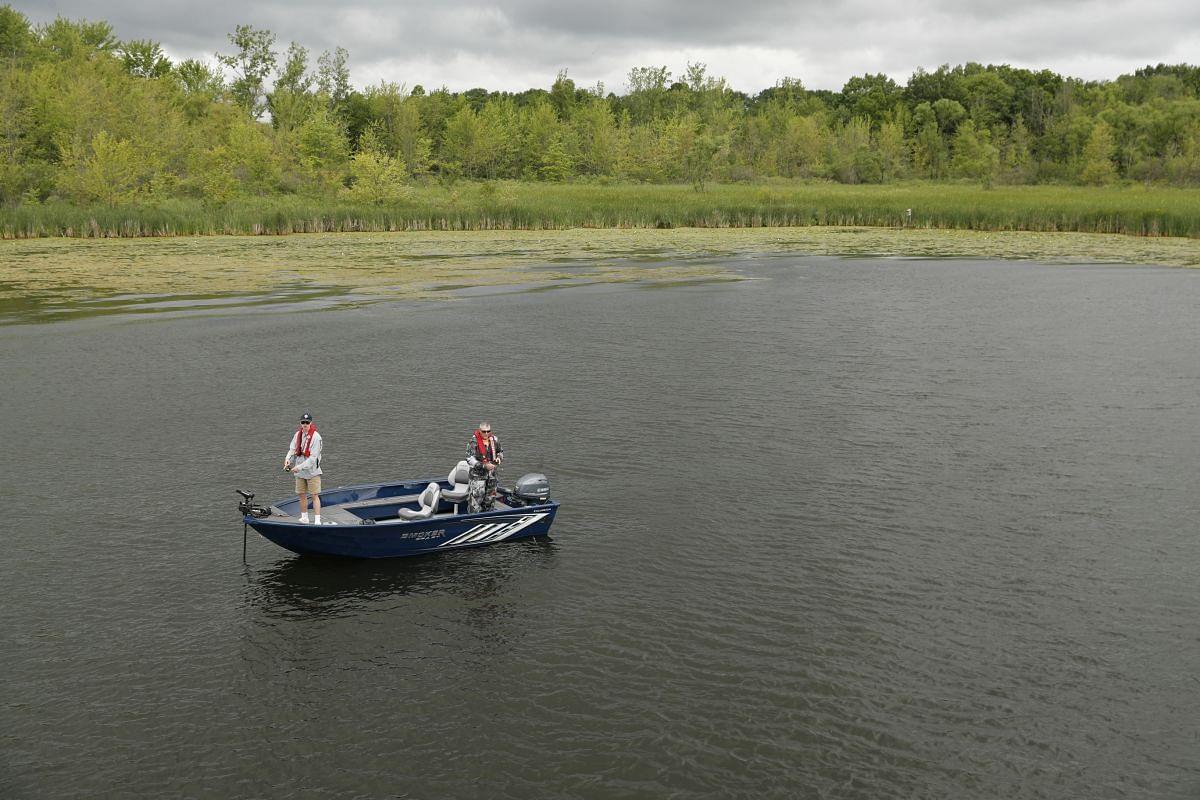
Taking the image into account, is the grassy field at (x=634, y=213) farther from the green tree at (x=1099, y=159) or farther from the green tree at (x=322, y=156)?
the green tree at (x=1099, y=159)

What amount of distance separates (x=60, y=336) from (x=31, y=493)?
2477 centimetres

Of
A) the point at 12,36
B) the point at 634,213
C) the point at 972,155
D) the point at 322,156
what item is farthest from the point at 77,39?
the point at 972,155

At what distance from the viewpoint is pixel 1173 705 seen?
1617 cm

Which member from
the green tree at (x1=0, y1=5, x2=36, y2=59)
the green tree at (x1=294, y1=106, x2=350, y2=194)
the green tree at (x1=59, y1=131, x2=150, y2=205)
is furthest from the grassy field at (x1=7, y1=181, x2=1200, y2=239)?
the green tree at (x1=0, y1=5, x2=36, y2=59)

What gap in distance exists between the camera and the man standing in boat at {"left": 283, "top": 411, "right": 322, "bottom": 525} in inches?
858

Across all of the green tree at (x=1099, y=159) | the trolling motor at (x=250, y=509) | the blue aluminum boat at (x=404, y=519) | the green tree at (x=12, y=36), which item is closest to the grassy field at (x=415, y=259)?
the blue aluminum boat at (x=404, y=519)

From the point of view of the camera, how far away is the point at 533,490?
23047 mm

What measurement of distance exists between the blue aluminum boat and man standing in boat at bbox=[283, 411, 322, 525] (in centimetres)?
48

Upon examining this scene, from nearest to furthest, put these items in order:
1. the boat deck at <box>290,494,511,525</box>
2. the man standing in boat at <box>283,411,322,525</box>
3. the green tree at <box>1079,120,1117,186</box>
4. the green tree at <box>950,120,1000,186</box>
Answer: the man standing in boat at <box>283,411,322,525</box>, the boat deck at <box>290,494,511,525</box>, the green tree at <box>1079,120,1117,186</box>, the green tree at <box>950,120,1000,186</box>

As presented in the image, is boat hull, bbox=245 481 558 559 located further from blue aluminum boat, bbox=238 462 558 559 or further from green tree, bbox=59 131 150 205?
green tree, bbox=59 131 150 205

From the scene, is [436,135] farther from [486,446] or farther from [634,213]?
[486,446]

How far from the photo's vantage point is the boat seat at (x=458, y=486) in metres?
23.2

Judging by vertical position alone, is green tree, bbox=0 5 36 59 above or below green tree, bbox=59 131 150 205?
above

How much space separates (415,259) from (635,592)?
6416 centimetres
